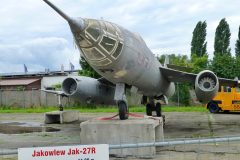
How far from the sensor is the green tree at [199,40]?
64.3 meters

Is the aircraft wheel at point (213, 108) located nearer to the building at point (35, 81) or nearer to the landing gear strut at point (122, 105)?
the landing gear strut at point (122, 105)

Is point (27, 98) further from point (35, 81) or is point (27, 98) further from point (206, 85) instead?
point (206, 85)

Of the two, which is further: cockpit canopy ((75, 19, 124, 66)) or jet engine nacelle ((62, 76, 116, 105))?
jet engine nacelle ((62, 76, 116, 105))

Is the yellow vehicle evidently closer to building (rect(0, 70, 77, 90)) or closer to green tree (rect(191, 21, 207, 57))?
building (rect(0, 70, 77, 90))

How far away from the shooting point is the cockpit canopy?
8867 millimetres

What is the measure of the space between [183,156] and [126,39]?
11.3ft

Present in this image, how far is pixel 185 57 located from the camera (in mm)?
62719

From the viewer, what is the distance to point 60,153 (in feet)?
15.8

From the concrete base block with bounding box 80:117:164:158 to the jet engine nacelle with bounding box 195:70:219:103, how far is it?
9.60ft

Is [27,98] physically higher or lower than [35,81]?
lower

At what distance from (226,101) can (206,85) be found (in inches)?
568

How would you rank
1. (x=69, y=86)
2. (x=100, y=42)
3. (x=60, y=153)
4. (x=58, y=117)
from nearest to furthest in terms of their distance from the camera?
(x=60, y=153), (x=100, y=42), (x=69, y=86), (x=58, y=117)

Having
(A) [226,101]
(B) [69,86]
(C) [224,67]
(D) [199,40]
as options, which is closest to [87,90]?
(B) [69,86]

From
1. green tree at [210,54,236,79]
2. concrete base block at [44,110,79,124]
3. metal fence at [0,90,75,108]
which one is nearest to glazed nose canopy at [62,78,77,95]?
concrete base block at [44,110,79,124]
